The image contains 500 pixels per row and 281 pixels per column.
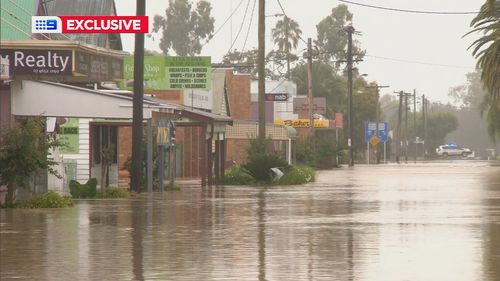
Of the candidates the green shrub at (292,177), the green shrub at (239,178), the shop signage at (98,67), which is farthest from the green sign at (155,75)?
the shop signage at (98,67)

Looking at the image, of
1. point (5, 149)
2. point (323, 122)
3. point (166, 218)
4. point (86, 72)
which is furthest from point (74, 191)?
point (323, 122)

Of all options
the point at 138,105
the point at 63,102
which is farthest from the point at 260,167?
the point at 63,102

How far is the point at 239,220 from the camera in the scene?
25.5 meters

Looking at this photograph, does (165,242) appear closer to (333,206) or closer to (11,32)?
(333,206)

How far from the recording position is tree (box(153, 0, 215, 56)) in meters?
159

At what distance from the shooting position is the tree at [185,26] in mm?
158875

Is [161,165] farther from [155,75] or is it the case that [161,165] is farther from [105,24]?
[155,75]

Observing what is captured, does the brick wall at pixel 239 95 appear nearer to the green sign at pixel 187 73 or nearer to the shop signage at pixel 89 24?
the green sign at pixel 187 73

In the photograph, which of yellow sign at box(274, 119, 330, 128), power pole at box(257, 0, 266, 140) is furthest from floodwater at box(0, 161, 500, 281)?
yellow sign at box(274, 119, 330, 128)

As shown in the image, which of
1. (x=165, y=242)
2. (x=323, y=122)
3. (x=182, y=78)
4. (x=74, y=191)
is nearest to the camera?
(x=165, y=242)

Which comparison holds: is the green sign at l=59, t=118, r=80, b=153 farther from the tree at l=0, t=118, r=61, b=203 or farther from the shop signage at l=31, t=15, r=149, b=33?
the tree at l=0, t=118, r=61, b=203

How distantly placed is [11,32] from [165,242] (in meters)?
19.9

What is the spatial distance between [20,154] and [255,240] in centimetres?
1017

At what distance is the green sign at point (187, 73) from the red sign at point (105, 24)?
6570mm
